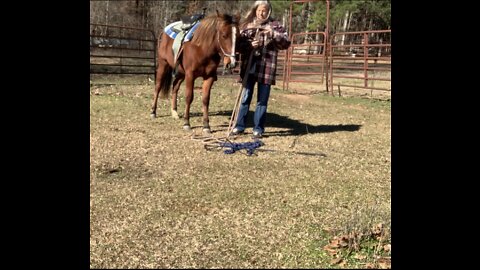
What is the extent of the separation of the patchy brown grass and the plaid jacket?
0.90 m

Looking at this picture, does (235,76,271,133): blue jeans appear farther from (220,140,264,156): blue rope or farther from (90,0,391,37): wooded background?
(90,0,391,37): wooded background

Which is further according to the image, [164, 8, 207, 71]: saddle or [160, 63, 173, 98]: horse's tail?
[160, 63, 173, 98]: horse's tail

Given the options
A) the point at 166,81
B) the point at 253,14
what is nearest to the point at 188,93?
the point at 253,14

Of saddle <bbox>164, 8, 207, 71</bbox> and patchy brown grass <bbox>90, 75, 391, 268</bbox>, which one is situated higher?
saddle <bbox>164, 8, 207, 71</bbox>

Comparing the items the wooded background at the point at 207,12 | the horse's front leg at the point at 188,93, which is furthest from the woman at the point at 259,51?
the wooded background at the point at 207,12

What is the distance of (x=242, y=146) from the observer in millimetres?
4852

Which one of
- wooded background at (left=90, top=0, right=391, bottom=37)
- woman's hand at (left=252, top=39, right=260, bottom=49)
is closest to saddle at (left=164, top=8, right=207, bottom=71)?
woman's hand at (left=252, top=39, right=260, bottom=49)

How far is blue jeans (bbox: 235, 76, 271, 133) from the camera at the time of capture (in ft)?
18.2
